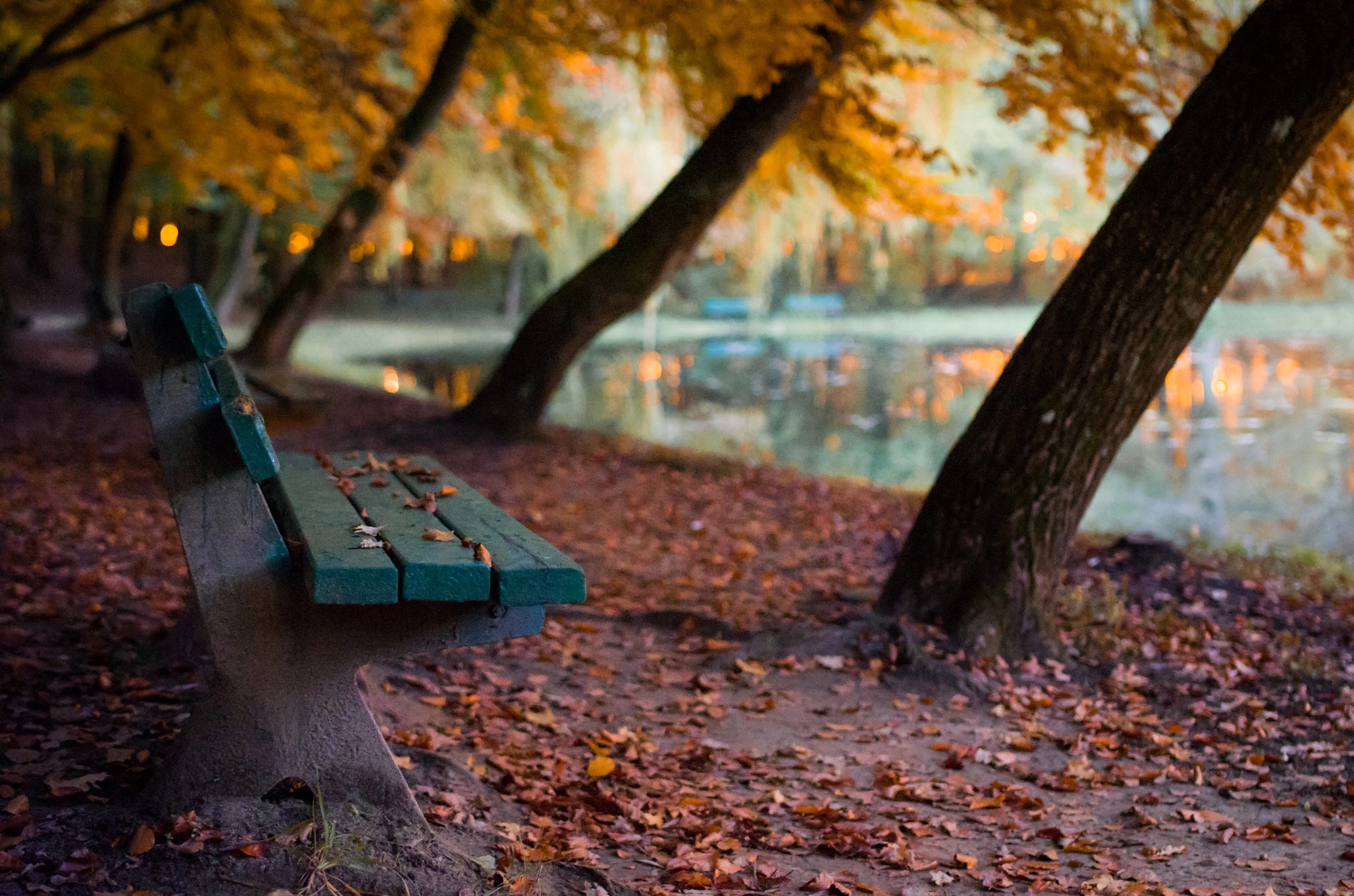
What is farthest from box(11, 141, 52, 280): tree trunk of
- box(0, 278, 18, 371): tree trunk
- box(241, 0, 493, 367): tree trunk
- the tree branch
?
the tree branch

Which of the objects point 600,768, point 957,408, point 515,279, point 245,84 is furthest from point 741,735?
point 515,279

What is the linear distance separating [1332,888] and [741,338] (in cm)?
2665

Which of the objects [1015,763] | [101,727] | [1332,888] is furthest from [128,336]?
[1332,888]

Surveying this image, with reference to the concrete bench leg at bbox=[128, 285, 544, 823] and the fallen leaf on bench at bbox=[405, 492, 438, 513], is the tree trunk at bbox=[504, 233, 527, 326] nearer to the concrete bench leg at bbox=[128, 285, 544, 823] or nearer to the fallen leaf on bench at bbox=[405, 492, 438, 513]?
the fallen leaf on bench at bbox=[405, 492, 438, 513]

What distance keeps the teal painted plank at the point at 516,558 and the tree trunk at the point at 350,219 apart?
314 inches

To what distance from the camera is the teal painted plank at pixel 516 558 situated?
224 cm

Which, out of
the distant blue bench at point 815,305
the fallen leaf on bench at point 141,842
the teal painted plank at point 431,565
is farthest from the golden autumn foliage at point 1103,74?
the distant blue bench at point 815,305

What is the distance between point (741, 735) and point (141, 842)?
2.03m

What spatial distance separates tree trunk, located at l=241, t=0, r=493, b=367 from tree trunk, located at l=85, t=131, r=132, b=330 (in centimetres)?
354

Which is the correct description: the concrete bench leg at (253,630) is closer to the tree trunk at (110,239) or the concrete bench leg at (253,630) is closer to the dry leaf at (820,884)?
the dry leaf at (820,884)

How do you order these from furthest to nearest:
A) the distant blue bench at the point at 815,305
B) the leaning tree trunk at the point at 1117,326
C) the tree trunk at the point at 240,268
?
the distant blue bench at the point at 815,305
the tree trunk at the point at 240,268
the leaning tree trunk at the point at 1117,326

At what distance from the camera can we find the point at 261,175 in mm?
11867

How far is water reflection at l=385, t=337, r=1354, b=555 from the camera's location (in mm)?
10281

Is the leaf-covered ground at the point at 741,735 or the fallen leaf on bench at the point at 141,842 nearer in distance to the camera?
the fallen leaf on bench at the point at 141,842
